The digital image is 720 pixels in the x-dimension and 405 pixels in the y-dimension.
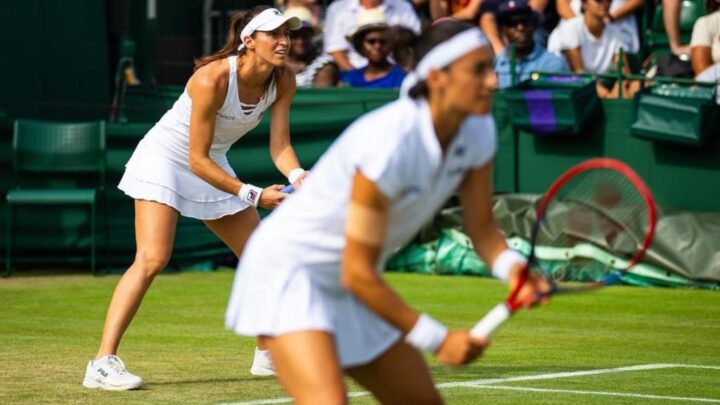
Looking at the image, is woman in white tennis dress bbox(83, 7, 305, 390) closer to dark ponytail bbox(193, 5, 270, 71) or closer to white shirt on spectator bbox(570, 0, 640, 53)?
dark ponytail bbox(193, 5, 270, 71)

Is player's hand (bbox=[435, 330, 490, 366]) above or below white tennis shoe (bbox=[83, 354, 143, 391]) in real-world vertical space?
above

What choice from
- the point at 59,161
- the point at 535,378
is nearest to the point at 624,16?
the point at 59,161

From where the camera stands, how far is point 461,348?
4348 mm

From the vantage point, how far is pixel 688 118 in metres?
12.7

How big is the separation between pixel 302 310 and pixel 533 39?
9.96m

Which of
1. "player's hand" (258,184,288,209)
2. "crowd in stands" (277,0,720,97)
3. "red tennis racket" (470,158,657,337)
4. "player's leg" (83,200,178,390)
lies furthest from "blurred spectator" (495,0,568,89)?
"red tennis racket" (470,158,657,337)

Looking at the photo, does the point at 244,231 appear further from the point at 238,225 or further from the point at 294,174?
the point at 294,174

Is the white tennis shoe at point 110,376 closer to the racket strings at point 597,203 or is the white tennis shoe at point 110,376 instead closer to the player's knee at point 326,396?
the racket strings at point 597,203

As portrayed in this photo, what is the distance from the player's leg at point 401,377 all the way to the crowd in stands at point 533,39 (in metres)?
8.62

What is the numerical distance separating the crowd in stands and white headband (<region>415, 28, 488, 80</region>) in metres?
8.59

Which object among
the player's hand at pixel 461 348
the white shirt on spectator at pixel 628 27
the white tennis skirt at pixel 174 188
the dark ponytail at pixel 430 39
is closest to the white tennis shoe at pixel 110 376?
the white tennis skirt at pixel 174 188

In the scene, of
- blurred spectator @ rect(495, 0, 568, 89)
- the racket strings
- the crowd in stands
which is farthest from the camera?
blurred spectator @ rect(495, 0, 568, 89)

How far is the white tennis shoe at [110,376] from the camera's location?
297 inches

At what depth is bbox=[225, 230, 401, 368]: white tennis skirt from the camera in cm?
450
